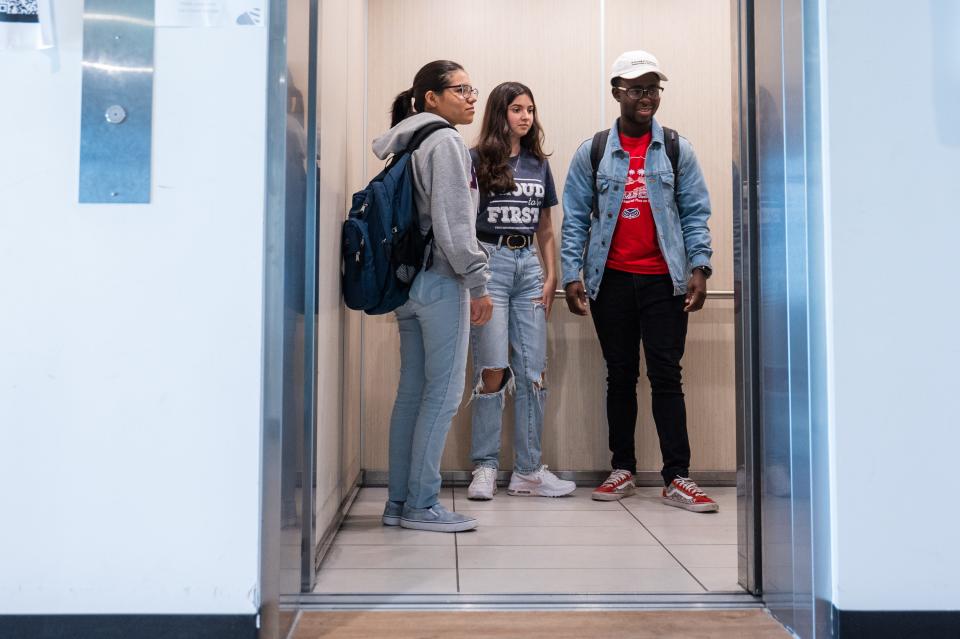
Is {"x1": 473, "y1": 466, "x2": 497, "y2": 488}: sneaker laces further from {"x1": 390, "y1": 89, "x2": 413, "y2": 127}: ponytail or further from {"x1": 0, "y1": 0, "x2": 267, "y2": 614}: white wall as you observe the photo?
{"x1": 0, "y1": 0, "x2": 267, "y2": 614}: white wall

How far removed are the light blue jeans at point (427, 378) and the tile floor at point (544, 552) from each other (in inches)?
7.2

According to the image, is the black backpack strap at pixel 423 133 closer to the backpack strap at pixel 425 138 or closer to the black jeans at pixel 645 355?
the backpack strap at pixel 425 138

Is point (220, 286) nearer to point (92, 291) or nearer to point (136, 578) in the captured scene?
point (92, 291)

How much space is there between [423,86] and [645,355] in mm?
1193

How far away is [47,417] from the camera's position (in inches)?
61.1

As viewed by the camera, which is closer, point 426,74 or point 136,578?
point 136,578

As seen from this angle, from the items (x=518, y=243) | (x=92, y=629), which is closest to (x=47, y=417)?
(x=92, y=629)

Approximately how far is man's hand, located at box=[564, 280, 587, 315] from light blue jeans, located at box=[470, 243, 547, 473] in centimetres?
11

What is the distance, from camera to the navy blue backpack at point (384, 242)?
2.38m

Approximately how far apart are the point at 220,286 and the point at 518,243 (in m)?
1.79

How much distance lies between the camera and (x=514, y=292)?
325cm

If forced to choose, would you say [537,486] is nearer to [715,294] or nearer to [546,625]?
[715,294]

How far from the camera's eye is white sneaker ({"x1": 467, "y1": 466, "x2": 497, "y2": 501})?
3.11 meters

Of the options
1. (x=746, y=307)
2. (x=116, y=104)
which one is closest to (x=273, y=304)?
(x=116, y=104)
